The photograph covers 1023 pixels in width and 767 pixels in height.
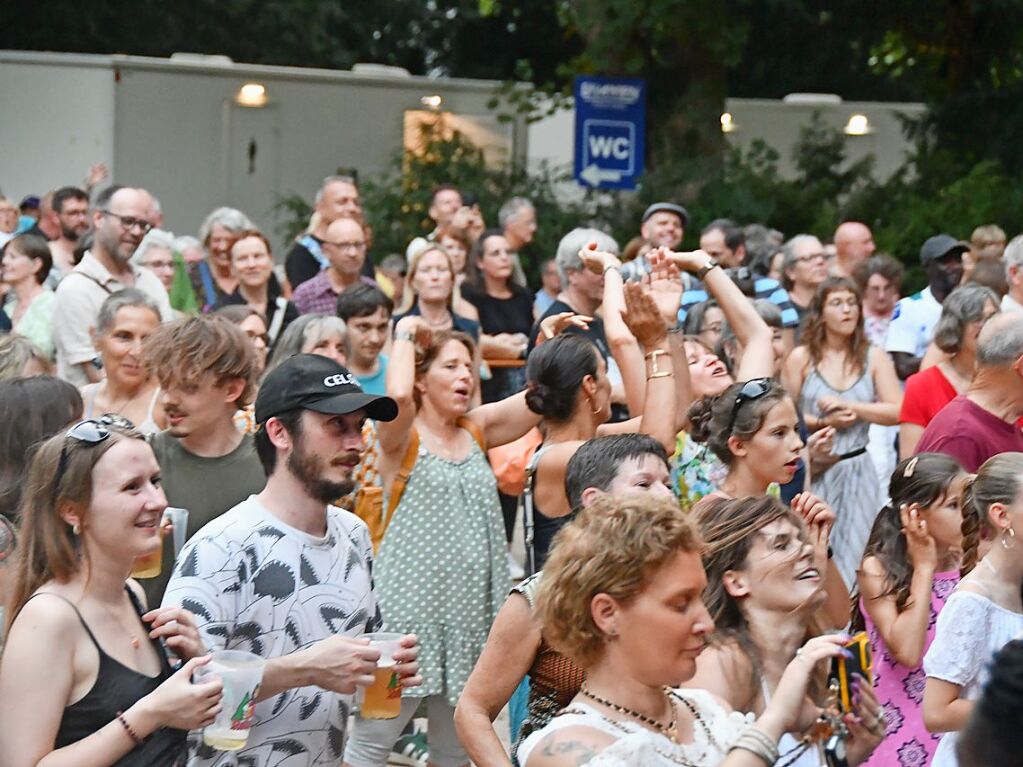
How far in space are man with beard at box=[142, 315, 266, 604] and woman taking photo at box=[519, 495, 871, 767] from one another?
2061 mm

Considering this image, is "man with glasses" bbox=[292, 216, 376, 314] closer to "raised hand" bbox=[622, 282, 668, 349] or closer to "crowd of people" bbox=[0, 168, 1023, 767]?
"crowd of people" bbox=[0, 168, 1023, 767]

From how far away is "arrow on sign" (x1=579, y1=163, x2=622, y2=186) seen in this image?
14820 mm

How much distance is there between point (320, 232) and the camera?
1165 cm

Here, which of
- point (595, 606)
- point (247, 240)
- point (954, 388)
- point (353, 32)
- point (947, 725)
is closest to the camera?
point (595, 606)

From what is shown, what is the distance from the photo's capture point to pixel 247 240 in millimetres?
10305

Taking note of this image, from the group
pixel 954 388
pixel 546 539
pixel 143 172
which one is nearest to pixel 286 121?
pixel 143 172

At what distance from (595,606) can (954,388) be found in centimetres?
466

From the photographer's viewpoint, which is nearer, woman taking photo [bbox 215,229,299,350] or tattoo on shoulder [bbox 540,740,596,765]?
tattoo on shoulder [bbox 540,740,596,765]

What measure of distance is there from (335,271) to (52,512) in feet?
21.4

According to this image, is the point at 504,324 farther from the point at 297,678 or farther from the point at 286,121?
the point at 286,121

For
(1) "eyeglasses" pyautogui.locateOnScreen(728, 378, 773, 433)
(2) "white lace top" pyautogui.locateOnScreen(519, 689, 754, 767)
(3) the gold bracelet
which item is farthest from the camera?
(3) the gold bracelet

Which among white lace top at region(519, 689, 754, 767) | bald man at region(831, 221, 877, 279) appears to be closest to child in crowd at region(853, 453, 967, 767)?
white lace top at region(519, 689, 754, 767)

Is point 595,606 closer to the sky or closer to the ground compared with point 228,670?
closer to the sky

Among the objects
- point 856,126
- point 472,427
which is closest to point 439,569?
point 472,427
